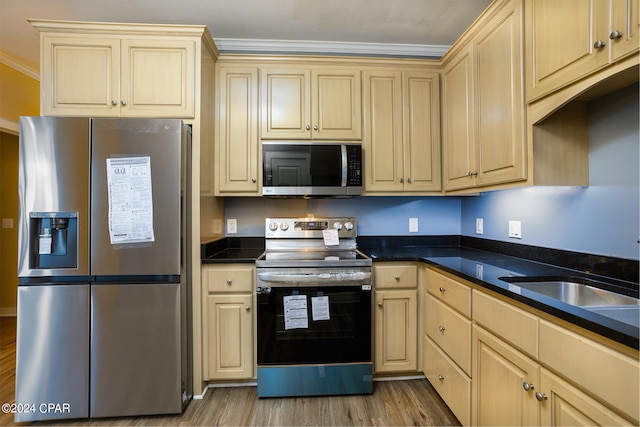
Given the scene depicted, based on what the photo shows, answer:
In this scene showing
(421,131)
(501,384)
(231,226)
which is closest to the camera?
(501,384)

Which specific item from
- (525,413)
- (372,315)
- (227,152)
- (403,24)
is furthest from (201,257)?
(403,24)

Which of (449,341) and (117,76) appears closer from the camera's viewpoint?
(449,341)

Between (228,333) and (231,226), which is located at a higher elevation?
(231,226)

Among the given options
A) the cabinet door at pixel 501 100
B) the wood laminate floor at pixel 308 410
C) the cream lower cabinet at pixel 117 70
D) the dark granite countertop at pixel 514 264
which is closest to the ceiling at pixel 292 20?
the cream lower cabinet at pixel 117 70

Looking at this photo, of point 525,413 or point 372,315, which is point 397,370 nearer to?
point 372,315

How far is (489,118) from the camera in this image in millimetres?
1630

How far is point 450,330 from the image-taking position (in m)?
1.62

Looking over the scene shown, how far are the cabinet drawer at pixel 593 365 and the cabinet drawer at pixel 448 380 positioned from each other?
0.63m

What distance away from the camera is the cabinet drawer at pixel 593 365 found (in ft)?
2.35

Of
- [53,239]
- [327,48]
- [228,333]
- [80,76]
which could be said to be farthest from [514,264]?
[80,76]

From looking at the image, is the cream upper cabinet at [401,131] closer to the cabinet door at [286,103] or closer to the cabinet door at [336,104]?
the cabinet door at [336,104]

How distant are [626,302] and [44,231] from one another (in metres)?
2.80

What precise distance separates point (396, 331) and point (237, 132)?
1.83 meters

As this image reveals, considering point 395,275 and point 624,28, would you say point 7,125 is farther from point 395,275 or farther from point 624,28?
point 624,28
